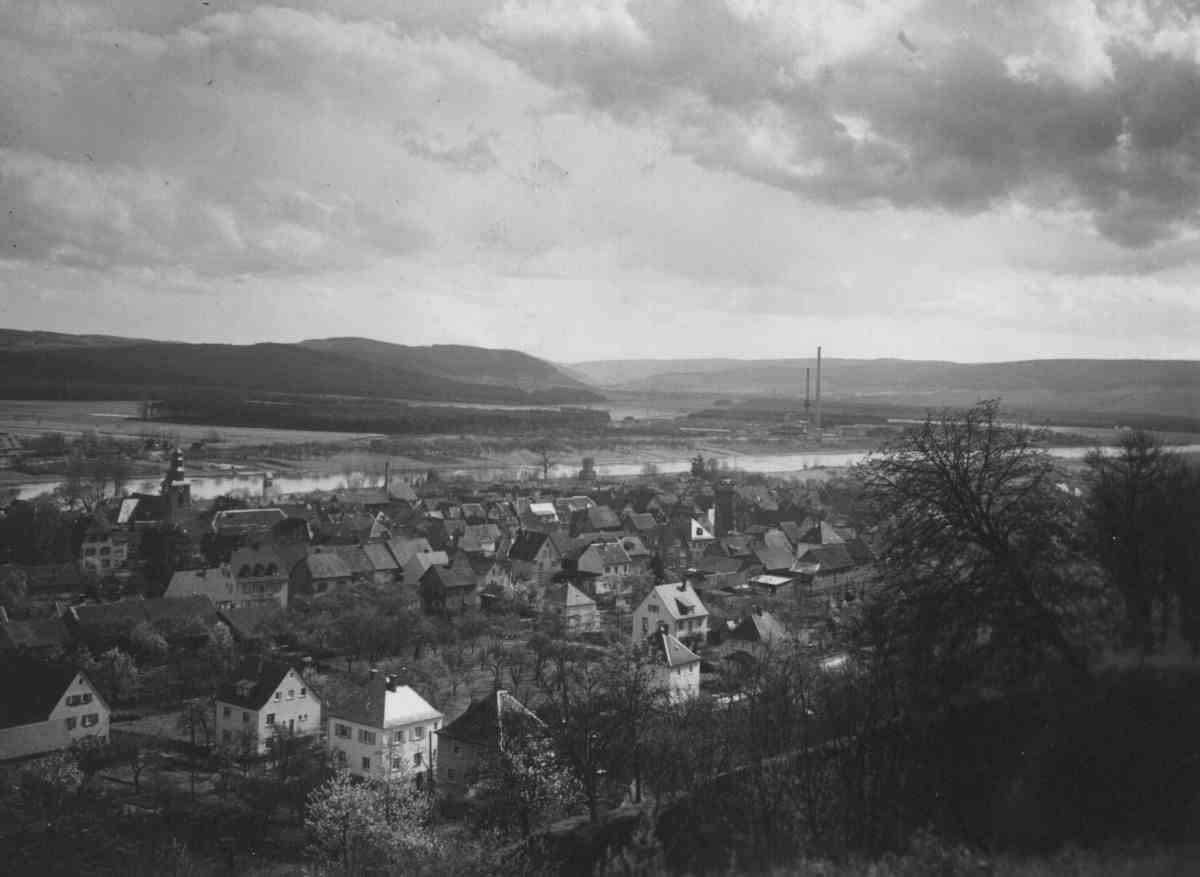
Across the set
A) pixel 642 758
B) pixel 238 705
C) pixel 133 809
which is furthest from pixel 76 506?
pixel 642 758

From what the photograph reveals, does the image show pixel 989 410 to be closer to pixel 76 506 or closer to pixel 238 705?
pixel 238 705

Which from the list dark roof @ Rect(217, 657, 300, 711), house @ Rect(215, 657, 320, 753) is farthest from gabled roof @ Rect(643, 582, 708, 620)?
dark roof @ Rect(217, 657, 300, 711)

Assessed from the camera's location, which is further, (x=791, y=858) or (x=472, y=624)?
(x=472, y=624)

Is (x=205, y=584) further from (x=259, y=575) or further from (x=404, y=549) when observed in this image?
(x=404, y=549)

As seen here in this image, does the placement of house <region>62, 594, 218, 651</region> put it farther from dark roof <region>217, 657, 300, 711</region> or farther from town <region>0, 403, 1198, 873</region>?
dark roof <region>217, 657, 300, 711</region>

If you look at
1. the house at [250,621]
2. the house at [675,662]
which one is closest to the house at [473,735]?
the house at [675,662]

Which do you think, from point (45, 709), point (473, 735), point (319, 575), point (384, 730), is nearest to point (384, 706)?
point (384, 730)
